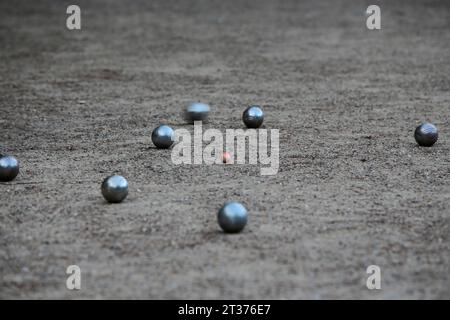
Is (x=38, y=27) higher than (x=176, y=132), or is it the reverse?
(x=38, y=27)

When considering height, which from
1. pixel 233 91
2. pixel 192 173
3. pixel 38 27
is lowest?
pixel 192 173

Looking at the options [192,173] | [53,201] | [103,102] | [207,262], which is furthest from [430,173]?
[103,102]

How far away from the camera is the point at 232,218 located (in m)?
6.32

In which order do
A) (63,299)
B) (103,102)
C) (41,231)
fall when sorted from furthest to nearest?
(103,102)
(41,231)
(63,299)

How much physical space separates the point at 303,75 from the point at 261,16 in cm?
634

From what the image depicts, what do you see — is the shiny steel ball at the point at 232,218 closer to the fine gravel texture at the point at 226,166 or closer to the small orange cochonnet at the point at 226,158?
the fine gravel texture at the point at 226,166

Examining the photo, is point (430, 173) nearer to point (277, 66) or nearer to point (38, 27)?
point (277, 66)

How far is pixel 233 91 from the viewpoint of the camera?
12414 mm

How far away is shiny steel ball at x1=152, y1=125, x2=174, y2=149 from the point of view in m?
9.05

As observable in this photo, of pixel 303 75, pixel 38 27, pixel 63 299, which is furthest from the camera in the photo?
pixel 38 27

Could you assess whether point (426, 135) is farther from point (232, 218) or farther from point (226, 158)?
point (232, 218)

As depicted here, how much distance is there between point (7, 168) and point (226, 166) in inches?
93.0

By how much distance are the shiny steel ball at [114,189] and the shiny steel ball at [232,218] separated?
121 cm

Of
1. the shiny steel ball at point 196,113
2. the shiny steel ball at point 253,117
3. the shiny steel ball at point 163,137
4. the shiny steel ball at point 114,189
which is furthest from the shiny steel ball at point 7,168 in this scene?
the shiny steel ball at point 253,117
